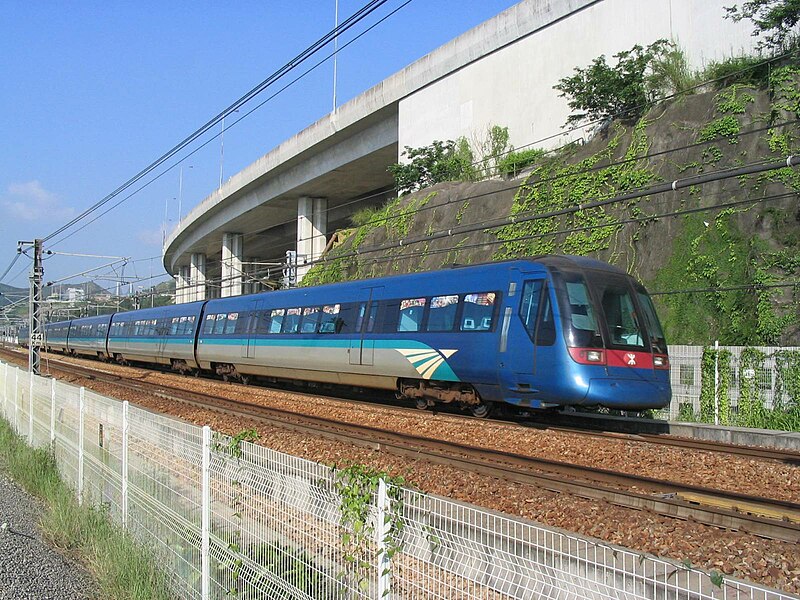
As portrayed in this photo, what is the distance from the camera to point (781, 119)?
18891 millimetres

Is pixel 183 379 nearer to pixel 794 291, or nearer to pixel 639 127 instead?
pixel 639 127

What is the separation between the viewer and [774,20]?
20.1 metres

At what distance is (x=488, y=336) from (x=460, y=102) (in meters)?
19.9

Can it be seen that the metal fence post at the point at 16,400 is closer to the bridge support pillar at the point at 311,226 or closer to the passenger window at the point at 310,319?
the passenger window at the point at 310,319

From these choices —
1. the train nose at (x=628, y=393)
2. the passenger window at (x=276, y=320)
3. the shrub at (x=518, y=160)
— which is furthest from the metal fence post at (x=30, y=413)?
the shrub at (x=518, y=160)

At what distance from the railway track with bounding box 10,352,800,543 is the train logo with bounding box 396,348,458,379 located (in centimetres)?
244

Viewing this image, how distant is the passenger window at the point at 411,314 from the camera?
1586 centimetres

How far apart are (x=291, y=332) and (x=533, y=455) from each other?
11004 mm

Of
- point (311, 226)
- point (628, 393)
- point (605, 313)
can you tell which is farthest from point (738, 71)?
point (311, 226)

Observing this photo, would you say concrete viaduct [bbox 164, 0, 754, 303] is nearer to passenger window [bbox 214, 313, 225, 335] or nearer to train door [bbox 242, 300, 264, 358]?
passenger window [bbox 214, 313, 225, 335]

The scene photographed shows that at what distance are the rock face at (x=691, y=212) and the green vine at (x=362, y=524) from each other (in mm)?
11033

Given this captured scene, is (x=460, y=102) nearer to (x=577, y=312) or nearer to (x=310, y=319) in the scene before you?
(x=310, y=319)

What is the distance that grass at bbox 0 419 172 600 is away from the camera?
6.42m

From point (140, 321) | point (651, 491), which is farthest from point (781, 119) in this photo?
point (140, 321)
